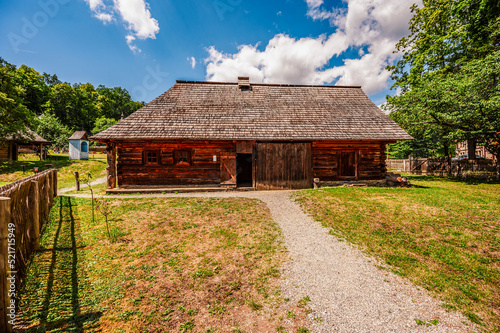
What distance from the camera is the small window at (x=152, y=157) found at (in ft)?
40.7

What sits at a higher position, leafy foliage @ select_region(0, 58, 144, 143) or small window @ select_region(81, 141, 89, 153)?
leafy foliage @ select_region(0, 58, 144, 143)

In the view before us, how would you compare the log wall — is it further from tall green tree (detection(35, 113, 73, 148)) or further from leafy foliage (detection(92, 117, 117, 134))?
leafy foliage (detection(92, 117, 117, 134))

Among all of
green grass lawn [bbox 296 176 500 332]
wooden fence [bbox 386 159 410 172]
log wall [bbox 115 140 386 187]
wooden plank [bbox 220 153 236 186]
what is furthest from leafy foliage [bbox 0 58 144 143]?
wooden fence [bbox 386 159 410 172]

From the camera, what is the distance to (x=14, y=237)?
3.60 metres

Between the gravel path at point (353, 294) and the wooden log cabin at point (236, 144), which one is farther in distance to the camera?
the wooden log cabin at point (236, 144)

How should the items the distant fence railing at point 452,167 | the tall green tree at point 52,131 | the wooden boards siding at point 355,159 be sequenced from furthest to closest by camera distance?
the tall green tree at point 52,131, the distant fence railing at point 452,167, the wooden boards siding at point 355,159

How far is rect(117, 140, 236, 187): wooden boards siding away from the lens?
12.2 meters

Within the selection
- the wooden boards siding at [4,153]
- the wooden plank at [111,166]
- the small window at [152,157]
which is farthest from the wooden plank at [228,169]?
the wooden boards siding at [4,153]

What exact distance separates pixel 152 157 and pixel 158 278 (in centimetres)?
980

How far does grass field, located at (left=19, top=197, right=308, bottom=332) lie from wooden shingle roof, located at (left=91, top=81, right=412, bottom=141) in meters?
6.50

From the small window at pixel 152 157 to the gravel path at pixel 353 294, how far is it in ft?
33.3

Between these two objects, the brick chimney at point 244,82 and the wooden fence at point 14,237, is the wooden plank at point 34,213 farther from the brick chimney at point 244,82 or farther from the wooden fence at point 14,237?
the brick chimney at point 244,82

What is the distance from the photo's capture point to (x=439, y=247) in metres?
5.37

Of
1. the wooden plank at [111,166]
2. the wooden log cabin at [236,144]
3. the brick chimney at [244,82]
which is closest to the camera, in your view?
the wooden plank at [111,166]
